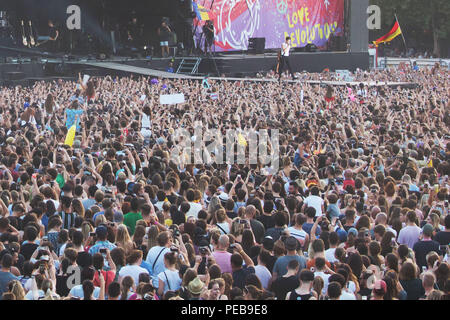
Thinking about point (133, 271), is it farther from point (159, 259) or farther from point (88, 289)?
point (88, 289)

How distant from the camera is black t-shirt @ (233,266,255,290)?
671cm

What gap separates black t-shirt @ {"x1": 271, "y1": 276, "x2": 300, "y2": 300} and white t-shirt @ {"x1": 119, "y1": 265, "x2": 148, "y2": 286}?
44.4 inches

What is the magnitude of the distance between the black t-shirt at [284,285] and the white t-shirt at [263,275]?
20 centimetres

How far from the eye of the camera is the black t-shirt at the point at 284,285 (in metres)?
6.46

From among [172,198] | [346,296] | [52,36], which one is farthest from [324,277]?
[52,36]

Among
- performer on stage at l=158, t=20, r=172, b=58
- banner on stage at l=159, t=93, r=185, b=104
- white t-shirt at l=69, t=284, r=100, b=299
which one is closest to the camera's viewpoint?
white t-shirt at l=69, t=284, r=100, b=299

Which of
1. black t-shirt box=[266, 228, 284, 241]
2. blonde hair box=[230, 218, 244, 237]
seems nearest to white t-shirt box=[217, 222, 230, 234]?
blonde hair box=[230, 218, 244, 237]

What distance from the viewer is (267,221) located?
337 inches

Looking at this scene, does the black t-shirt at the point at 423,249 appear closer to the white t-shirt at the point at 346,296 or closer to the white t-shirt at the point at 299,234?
the white t-shirt at the point at 299,234

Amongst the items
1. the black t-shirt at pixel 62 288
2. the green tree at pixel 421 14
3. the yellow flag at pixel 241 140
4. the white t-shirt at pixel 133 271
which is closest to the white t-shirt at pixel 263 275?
the white t-shirt at pixel 133 271

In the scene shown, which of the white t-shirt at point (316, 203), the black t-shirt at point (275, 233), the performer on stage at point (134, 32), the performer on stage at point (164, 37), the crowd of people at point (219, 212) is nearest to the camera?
the crowd of people at point (219, 212)

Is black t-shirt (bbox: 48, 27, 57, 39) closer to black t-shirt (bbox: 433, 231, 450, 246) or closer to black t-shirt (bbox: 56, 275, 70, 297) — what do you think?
black t-shirt (bbox: 433, 231, 450, 246)

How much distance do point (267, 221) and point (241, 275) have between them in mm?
1884

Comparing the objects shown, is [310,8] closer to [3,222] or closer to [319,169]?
[319,169]
